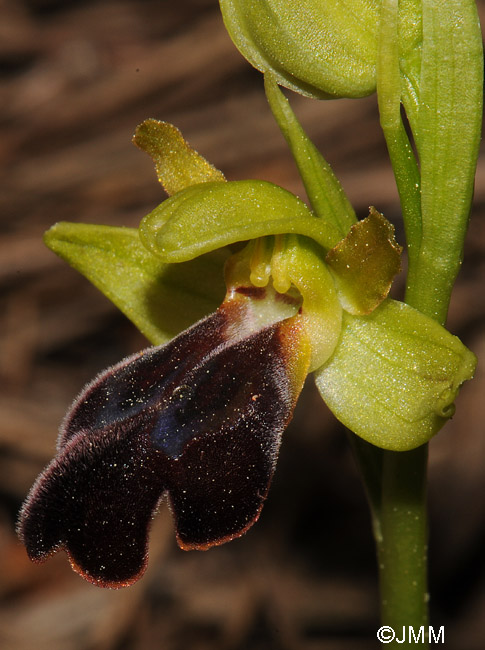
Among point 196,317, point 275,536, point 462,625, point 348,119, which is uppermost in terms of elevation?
point 348,119

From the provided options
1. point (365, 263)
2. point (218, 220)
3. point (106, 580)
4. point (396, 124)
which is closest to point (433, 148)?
point (396, 124)

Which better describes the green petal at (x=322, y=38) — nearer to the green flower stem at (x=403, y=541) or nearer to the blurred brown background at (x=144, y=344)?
the green flower stem at (x=403, y=541)

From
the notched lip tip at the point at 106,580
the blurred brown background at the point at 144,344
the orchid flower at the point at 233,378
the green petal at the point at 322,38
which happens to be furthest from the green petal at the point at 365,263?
the blurred brown background at the point at 144,344

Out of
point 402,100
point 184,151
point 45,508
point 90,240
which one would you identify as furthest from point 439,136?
point 45,508

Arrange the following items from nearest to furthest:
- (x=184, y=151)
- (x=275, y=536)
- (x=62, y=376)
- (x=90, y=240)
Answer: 1. (x=184, y=151)
2. (x=90, y=240)
3. (x=275, y=536)
4. (x=62, y=376)

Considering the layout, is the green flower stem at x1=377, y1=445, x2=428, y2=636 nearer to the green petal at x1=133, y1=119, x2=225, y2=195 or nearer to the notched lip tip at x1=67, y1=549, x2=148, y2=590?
the notched lip tip at x1=67, y1=549, x2=148, y2=590

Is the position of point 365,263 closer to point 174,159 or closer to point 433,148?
point 433,148

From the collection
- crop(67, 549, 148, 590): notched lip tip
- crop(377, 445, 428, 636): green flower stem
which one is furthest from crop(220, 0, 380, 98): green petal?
crop(67, 549, 148, 590): notched lip tip

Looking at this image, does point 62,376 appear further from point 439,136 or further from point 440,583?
point 439,136
